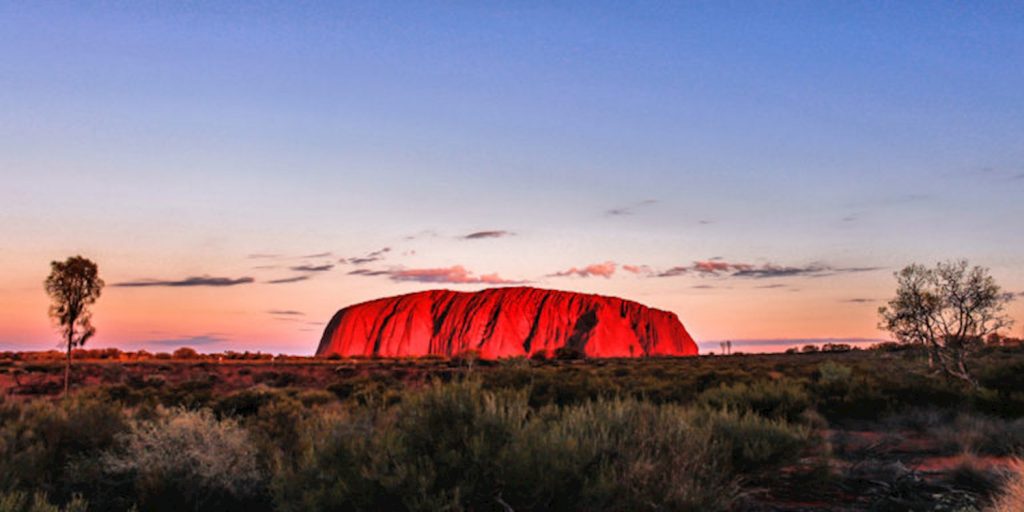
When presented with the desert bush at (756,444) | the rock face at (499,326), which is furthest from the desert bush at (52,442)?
the rock face at (499,326)

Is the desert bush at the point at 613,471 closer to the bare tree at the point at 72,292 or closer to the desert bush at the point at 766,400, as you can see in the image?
the desert bush at the point at 766,400

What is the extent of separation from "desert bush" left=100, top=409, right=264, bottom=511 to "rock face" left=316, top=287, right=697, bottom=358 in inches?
3154

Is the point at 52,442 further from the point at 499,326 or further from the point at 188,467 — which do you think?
the point at 499,326

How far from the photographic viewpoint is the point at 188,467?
7527 millimetres

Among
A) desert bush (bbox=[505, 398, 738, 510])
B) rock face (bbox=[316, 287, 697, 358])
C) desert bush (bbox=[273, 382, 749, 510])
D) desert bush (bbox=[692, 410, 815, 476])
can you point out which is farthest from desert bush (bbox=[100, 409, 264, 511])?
rock face (bbox=[316, 287, 697, 358])

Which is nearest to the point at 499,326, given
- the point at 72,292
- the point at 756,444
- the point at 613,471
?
the point at 72,292

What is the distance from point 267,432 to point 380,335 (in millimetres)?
89984

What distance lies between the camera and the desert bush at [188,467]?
23.7ft

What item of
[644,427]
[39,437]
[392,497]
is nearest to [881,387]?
[644,427]

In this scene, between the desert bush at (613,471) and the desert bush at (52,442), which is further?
the desert bush at (52,442)

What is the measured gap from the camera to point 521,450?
5508 millimetres

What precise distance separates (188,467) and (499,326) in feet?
285

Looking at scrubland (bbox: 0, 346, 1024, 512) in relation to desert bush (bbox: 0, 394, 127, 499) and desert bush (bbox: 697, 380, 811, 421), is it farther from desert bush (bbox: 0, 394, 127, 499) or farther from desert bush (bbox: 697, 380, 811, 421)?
desert bush (bbox: 697, 380, 811, 421)

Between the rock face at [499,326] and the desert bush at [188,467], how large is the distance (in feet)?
263
